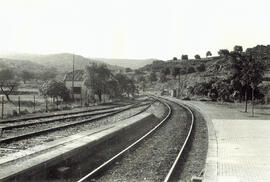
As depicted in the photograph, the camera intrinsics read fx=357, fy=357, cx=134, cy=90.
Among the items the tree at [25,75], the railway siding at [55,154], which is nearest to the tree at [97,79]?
the railway siding at [55,154]

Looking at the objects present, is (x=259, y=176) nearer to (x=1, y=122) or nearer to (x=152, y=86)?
(x=1, y=122)

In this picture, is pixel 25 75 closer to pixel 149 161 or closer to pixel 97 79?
pixel 97 79

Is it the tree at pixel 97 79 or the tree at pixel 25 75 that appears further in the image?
the tree at pixel 25 75

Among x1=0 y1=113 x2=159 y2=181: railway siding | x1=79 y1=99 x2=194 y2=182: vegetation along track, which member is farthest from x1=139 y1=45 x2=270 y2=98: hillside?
x1=0 y1=113 x2=159 y2=181: railway siding

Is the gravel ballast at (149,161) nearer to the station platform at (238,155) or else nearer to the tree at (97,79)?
the station platform at (238,155)

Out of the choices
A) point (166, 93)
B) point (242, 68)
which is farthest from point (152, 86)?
point (242, 68)

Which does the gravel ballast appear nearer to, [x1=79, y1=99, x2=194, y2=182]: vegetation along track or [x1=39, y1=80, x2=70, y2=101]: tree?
[x1=79, y1=99, x2=194, y2=182]: vegetation along track

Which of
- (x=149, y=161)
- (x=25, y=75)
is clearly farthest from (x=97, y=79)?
(x=25, y=75)

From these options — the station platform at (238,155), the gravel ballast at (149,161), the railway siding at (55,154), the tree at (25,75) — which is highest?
the tree at (25,75)
